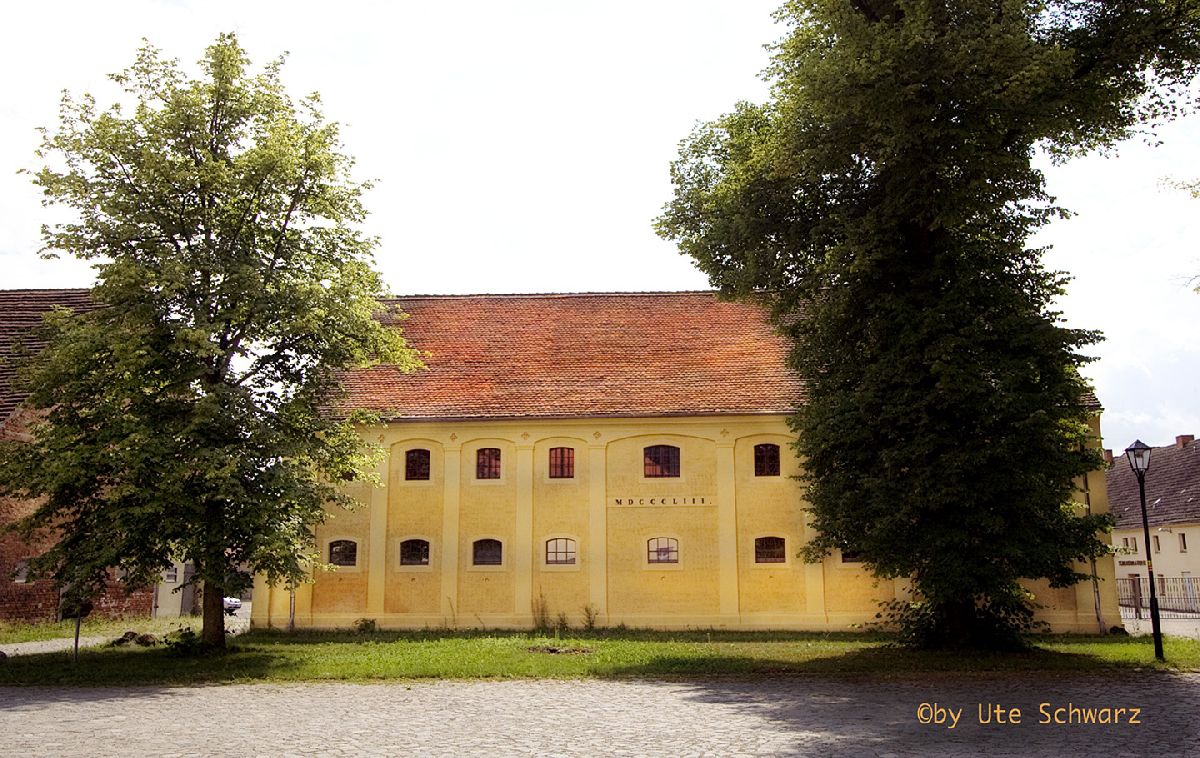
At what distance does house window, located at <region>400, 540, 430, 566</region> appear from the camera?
27109 mm

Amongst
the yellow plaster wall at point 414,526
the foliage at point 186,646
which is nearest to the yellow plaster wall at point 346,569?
the yellow plaster wall at point 414,526

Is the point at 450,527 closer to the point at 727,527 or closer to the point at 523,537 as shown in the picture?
the point at 523,537

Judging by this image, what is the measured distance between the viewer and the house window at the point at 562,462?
27406mm

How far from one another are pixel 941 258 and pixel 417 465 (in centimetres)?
1605

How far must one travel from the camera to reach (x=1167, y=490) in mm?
44531

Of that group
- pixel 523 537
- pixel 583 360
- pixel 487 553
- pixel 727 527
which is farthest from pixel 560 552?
pixel 583 360

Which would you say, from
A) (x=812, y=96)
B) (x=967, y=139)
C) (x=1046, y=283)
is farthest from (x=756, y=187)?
(x=1046, y=283)

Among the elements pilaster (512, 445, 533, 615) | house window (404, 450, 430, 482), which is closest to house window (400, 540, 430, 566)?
house window (404, 450, 430, 482)

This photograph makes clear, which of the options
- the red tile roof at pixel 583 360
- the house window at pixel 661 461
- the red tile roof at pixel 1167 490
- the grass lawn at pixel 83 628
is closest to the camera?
the grass lawn at pixel 83 628

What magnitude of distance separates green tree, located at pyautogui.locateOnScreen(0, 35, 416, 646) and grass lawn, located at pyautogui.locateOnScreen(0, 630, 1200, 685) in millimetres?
1626

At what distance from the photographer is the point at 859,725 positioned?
37.4 ft

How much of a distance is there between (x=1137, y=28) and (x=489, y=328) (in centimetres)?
1996

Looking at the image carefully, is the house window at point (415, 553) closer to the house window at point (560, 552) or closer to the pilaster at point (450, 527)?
the pilaster at point (450, 527)

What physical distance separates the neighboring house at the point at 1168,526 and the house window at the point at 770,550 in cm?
1626
